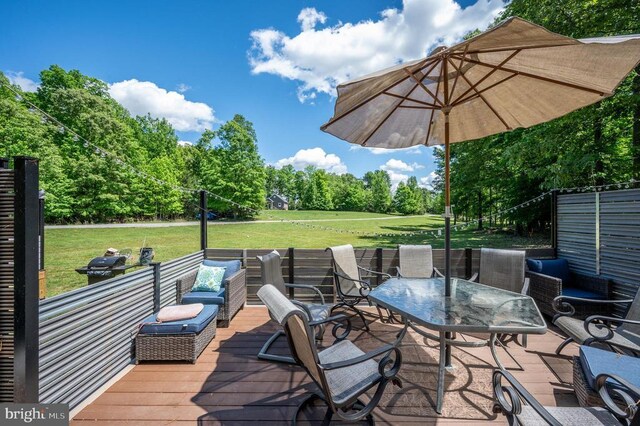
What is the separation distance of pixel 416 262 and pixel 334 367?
291 centimetres

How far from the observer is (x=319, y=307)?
10.5 ft

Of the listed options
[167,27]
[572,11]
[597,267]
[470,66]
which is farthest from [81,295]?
[572,11]

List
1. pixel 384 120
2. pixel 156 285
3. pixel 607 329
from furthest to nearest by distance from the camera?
1. pixel 156 285
2. pixel 384 120
3. pixel 607 329

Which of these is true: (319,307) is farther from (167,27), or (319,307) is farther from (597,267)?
(167,27)

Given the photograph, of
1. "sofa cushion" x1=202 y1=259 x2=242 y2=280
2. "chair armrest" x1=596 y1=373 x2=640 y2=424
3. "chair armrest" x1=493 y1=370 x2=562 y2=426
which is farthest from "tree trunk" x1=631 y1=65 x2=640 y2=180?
"sofa cushion" x1=202 y1=259 x2=242 y2=280

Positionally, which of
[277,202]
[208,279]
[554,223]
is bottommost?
[208,279]


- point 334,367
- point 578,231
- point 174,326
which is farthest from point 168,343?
point 578,231

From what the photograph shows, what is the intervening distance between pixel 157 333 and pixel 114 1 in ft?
22.3

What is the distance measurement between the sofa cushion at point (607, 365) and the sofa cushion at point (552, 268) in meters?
2.45

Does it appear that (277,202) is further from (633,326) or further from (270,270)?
(633,326)

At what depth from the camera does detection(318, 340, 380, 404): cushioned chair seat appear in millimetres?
1662

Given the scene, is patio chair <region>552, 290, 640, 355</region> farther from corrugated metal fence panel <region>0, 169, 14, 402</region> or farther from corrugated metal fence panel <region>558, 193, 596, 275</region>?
corrugated metal fence panel <region>0, 169, 14, 402</region>

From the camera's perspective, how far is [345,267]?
4.05 meters

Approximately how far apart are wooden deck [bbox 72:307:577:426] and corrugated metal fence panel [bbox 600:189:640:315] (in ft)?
5.08
